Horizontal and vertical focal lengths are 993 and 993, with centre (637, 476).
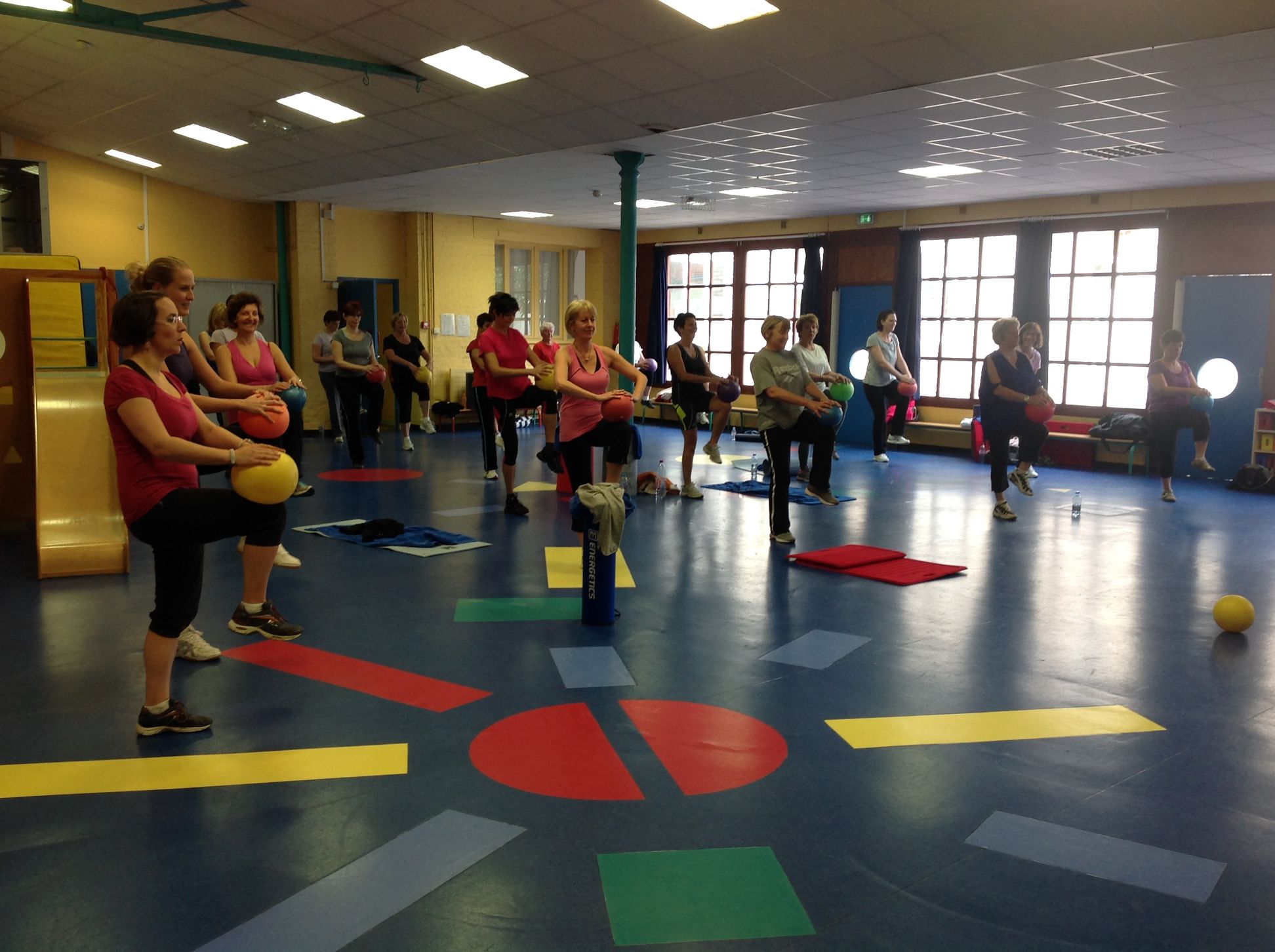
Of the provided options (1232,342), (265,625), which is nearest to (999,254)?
(1232,342)

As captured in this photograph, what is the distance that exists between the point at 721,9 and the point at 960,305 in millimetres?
8567

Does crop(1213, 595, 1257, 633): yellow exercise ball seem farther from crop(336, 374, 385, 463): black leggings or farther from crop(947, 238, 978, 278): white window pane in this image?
crop(947, 238, 978, 278): white window pane

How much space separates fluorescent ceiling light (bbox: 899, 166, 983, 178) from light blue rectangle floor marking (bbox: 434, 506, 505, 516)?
5832 mm

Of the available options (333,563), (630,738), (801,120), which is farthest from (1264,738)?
(801,120)

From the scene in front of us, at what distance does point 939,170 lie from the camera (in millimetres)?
10383

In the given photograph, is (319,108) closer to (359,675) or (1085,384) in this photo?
(359,675)

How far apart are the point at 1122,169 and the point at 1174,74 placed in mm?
3731

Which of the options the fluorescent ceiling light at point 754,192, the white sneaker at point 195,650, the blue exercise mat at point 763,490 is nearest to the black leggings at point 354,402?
the blue exercise mat at point 763,490

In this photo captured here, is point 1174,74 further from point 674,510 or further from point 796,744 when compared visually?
point 796,744

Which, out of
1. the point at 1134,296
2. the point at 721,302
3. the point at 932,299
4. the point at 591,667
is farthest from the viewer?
the point at 721,302

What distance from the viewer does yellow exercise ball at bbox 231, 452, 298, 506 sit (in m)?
3.06

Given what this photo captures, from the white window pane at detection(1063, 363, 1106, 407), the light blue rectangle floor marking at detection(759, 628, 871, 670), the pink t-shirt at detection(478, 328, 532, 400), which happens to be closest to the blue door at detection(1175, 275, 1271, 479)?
the white window pane at detection(1063, 363, 1106, 407)

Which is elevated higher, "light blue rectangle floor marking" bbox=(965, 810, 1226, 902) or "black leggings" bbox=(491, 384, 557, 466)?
"black leggings" bbox=(491, 384, 557, 466)

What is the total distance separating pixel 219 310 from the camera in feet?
18.1
